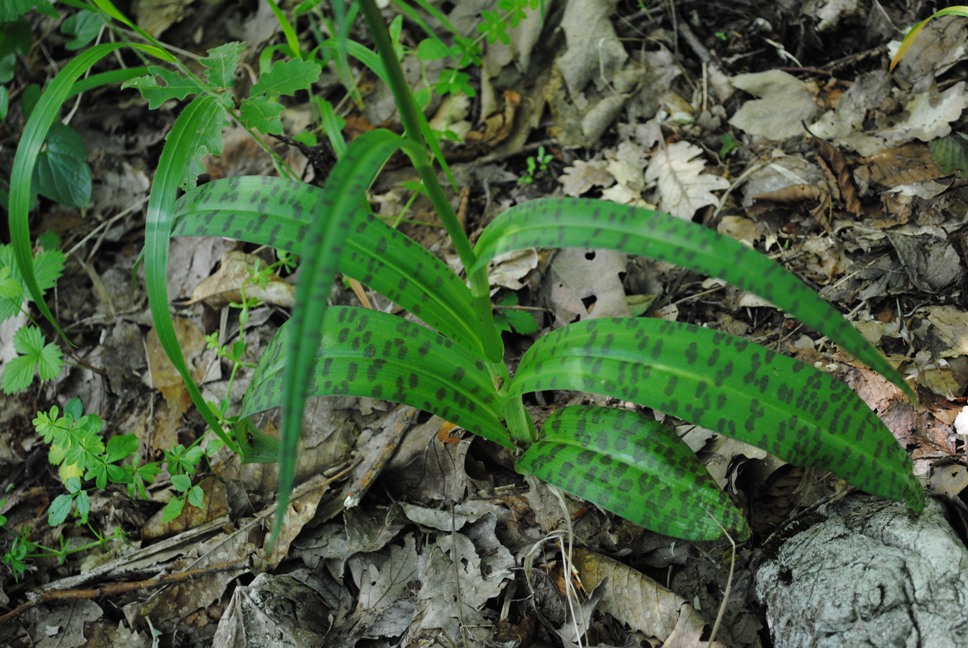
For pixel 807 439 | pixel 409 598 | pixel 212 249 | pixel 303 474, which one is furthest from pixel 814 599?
pixel 212 249

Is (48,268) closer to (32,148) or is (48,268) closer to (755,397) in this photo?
(32,148)

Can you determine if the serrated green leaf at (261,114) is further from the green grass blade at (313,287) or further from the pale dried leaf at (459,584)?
the pale dried leaf at (459,584)

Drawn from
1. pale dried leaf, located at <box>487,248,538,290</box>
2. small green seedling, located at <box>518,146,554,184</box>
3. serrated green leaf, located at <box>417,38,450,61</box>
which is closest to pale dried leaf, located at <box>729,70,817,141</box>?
small green seedling, located at <box>518,146,554,184</box>

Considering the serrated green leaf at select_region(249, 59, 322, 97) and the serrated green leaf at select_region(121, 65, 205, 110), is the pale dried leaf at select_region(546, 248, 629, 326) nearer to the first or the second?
the serrated green leaf at select_region(249, 59, 322, 97)

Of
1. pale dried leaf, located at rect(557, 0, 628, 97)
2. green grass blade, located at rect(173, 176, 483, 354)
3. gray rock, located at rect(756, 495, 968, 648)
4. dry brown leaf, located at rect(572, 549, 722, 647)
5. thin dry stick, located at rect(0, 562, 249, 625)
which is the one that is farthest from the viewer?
pale dried leaf, located at rect(557, 0, 628, 97)

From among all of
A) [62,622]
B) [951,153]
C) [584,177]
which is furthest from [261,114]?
[951,153]
